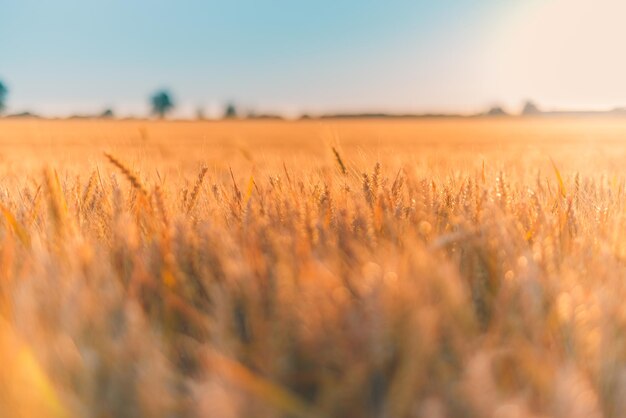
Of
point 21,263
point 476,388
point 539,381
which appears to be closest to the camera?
point 476,388

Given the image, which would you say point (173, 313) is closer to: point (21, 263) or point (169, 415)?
point (169, 415)

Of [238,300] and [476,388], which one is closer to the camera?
[476,388]

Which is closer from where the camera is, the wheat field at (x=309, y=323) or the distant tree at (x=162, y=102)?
the wheat field at (x=309, y=323)

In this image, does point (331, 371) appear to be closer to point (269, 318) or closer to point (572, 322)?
point (269, 318)

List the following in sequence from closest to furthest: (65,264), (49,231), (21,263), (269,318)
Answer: (269,318) < (65,264) < (21,263) < (49,231)

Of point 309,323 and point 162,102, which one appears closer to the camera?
point 309,323

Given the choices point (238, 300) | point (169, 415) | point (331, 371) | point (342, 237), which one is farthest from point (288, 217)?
point (169, 415)

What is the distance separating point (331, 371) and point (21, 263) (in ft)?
2.37

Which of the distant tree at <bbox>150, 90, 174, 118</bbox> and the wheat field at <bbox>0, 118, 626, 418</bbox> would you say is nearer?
the wheat field at <bbox>0, 118, 626, 418</bbox>

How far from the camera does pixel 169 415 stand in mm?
668

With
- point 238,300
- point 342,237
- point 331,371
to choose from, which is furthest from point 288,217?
point 331,371

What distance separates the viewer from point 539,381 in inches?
28.4

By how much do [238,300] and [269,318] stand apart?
0.08m

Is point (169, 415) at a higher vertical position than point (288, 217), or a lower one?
lower
